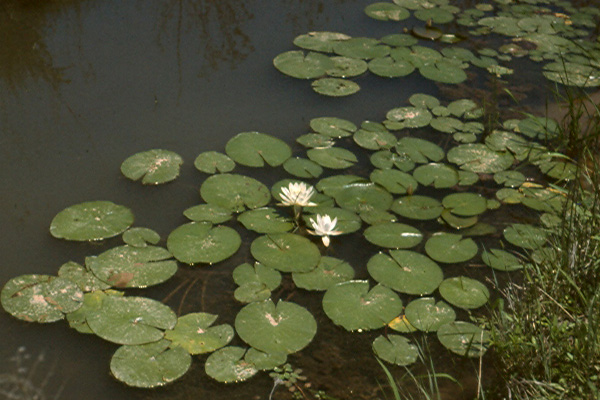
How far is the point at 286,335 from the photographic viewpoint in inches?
91.3

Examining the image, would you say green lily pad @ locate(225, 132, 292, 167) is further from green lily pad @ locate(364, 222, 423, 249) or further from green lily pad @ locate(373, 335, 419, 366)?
green lily pad @ locate(373, 335, 419, 366)

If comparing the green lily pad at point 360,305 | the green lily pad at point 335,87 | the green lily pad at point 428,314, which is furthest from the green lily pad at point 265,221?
the green lily pad at point 335,87

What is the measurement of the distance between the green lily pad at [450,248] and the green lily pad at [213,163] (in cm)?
99

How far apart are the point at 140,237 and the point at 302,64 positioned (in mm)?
1737

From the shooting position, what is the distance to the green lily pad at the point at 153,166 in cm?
297

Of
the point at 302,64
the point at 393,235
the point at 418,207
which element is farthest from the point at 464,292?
the point at 302,64

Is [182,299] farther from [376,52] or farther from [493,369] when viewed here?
[376,52]

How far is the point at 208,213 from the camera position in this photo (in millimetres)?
2812

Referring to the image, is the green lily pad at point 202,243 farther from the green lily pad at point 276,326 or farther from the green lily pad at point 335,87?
the green lily pad at point 335,87

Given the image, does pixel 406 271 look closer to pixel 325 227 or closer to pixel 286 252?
pixel 325 227

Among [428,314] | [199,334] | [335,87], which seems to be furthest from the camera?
[335,87]

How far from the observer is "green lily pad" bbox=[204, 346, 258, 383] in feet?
7.12

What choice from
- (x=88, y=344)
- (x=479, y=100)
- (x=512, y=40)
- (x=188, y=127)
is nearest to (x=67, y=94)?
(x=188, y=127)

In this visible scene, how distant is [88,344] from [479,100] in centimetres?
260
